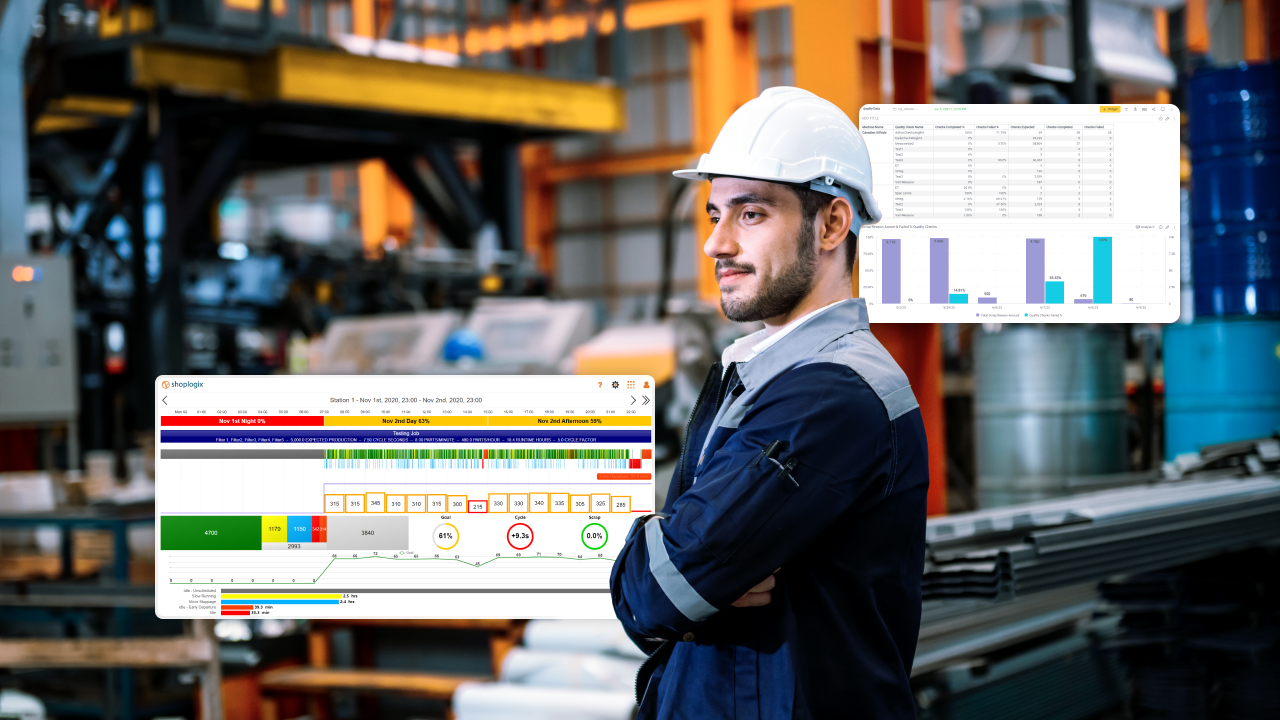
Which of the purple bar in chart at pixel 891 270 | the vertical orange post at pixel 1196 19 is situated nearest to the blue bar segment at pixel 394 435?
the purple bar in chart at pixel 891 270

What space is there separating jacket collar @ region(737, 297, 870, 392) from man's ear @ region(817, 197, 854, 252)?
0.08 metres

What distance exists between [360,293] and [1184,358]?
25.4 feet

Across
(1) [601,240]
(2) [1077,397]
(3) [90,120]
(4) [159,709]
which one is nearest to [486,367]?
(4) [159,709]

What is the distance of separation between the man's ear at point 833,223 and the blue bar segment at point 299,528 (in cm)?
91

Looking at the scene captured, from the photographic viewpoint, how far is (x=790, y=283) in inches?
63.1

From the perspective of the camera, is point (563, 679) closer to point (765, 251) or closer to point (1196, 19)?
point (765, 251)

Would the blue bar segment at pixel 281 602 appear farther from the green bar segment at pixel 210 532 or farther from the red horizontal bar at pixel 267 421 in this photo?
the red horizontal bar at pixel 267 421

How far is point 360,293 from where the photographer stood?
1113 cm

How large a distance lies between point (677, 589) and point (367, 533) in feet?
2.15

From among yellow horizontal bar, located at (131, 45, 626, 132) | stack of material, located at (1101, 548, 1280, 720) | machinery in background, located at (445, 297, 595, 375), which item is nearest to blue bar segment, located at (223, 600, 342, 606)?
stack of material, located at (1101, 548, 1280, 720)

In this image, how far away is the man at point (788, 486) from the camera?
144cm

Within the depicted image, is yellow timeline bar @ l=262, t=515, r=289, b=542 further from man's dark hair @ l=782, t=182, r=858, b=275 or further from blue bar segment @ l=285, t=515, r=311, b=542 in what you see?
man's dark hair @ l=782, t=182, r=858, b=275

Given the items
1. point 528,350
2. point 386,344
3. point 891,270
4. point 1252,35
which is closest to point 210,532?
point 891,270

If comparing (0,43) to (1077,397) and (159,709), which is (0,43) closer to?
(159,709)
